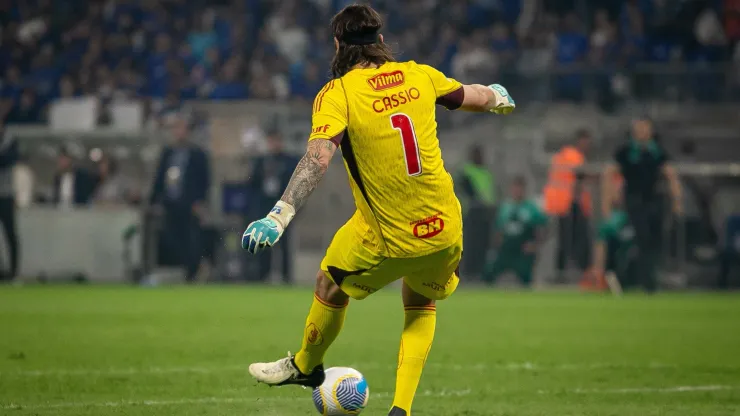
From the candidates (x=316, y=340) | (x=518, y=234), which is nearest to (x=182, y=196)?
(x=518, y=234)

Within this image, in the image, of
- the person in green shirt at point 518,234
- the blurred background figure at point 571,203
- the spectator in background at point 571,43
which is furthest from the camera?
the spectator in background at point 571,43

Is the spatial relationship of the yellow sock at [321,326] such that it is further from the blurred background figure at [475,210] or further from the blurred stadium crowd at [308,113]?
the blurred background figure at [475,210]

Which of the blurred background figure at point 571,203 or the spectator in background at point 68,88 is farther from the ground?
the spectator in background at point 68,88

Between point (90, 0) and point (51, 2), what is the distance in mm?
855

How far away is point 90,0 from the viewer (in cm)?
2641

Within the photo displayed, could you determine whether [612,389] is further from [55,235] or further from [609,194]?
[55,235]

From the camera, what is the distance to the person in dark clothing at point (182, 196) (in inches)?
704

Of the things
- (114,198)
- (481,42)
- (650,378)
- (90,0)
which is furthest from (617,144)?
(90,0)

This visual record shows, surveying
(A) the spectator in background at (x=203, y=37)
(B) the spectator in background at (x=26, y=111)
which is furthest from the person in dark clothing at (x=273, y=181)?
(A) the spectator in background at (x=203, y=37)

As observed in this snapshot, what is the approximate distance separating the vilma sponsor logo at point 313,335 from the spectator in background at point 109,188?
13.0 meters

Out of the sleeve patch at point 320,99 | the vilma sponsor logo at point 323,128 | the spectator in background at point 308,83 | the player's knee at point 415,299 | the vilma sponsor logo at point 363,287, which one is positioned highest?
the sleeve patch at point 320,99

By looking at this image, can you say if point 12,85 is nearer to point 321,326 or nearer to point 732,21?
point 732,21

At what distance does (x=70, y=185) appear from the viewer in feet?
61.0

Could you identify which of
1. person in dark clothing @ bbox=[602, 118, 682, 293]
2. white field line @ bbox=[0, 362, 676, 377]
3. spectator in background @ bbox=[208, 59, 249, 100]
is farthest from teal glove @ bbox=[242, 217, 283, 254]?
spectator in background @ bbox=[208, 59, 249, 100]
